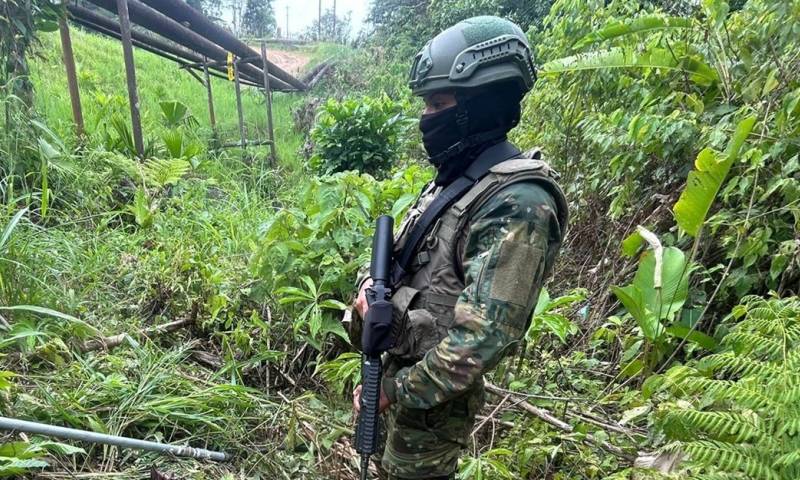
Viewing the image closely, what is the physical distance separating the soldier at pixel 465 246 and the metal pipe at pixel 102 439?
2.85ft

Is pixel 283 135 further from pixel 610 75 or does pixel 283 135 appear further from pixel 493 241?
pixel 493 241

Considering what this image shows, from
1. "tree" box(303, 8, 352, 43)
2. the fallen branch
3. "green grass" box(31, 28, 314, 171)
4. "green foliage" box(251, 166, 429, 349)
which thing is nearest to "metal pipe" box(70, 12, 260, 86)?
"green grass" box(31, 28, 314, 171)

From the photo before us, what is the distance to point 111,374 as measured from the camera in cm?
213

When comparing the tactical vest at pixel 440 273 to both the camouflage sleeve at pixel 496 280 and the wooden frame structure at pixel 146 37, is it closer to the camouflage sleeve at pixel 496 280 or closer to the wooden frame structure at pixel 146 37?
the camouflage sleeve at pixel 496 280

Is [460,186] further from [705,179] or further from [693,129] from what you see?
[693,129]

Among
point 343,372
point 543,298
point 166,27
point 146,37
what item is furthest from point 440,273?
point 146,37

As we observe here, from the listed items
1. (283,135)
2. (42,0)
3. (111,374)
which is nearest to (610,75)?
(111,374)

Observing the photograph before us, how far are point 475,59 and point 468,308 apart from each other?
2.05ft

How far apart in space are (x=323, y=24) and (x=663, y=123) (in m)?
35.0

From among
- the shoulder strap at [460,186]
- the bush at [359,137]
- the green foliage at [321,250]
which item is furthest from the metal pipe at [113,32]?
the shoulder strap at [460,186]

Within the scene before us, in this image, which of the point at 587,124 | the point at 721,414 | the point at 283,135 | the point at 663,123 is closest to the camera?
the point at 721,414

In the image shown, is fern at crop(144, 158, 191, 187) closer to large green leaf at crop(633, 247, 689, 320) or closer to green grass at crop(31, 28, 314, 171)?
green grass at crop(31, 28, 314, 171)

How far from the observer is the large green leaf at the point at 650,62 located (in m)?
2.90

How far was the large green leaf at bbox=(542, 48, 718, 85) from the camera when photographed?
2.90 m
